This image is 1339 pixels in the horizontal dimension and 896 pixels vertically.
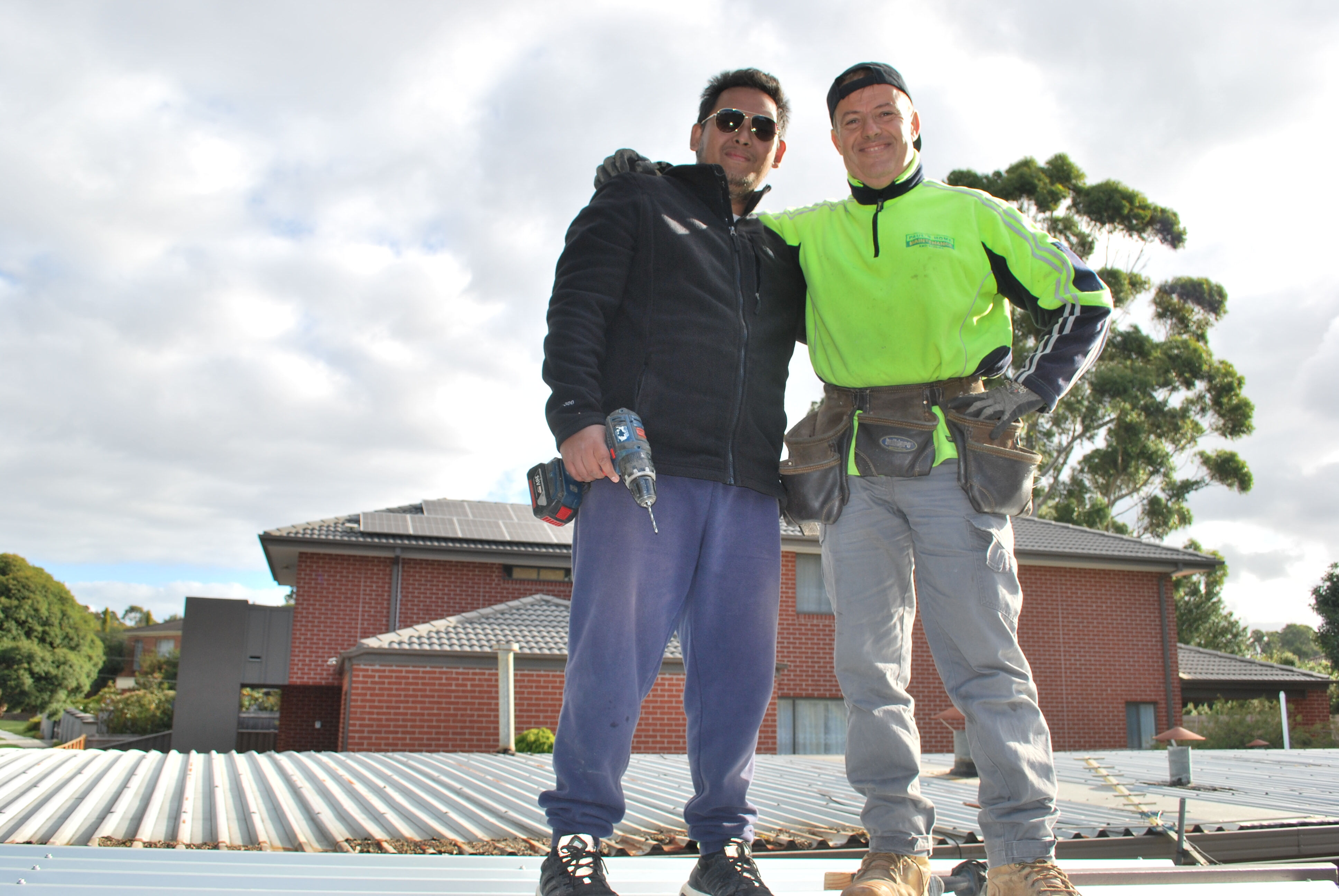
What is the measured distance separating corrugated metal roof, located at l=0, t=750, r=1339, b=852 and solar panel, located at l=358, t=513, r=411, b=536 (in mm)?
9795

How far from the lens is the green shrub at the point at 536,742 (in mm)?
12039

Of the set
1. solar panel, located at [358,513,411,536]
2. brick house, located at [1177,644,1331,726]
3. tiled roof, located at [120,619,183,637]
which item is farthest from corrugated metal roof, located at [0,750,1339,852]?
tiled roof, located at [120,619,183,637]

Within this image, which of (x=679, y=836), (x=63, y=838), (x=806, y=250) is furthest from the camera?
(x=679, y=836)

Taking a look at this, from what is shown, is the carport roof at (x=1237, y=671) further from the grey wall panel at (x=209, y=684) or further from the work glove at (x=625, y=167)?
the work glove at (x=625, y=167)

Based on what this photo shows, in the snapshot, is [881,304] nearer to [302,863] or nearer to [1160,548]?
[302,863]

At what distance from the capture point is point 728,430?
2.51 metres

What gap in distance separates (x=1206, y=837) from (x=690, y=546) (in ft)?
13.1

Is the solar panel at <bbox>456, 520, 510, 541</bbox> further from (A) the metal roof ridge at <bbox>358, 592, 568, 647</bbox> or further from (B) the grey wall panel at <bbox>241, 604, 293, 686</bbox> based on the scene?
(B) the grey wall panel at <bbox>241, 604, 293, 686</bbox>

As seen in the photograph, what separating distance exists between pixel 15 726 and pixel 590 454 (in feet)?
151

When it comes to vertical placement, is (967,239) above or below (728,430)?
above

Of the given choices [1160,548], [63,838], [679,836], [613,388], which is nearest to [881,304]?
[613,388]

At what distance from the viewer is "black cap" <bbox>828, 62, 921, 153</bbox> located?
2652mm

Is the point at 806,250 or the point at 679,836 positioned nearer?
the point at 806,250

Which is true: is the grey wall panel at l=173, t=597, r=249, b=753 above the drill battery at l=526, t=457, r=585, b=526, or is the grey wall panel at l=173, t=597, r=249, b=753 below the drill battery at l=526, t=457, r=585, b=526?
below
